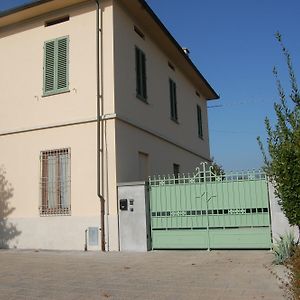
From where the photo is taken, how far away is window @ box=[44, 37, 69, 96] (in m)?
13.6

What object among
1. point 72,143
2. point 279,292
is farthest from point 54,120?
point 279,292

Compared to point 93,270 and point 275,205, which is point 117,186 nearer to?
point 93,270

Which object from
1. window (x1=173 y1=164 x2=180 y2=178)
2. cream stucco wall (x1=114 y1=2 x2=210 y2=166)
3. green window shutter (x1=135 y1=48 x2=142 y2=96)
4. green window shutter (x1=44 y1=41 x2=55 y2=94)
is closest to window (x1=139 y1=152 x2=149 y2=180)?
cream stucco wall (x1=114 y1=2 x2=210 y2=166)

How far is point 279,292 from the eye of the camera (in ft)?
21.9

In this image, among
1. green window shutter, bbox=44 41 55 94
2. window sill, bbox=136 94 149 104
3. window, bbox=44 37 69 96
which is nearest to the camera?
window, bbox=44 37 69 96

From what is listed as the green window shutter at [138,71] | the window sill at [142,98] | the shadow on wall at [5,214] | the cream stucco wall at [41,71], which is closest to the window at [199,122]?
the window sill at [142,98]

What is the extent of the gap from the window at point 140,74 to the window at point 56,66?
8.01 ft

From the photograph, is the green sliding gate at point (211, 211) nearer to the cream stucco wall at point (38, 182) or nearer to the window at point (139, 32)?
the cream stucco wall at point (38, 182)

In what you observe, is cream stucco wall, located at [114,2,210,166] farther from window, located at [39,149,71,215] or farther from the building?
window, located at [39,149,71,215]

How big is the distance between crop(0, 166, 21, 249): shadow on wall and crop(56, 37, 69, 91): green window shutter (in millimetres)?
3512

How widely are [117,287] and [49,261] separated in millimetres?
3796

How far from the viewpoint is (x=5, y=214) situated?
14070 millimetres

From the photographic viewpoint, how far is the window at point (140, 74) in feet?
48.6

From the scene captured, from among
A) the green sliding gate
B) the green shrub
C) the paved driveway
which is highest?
the green sliding gate
